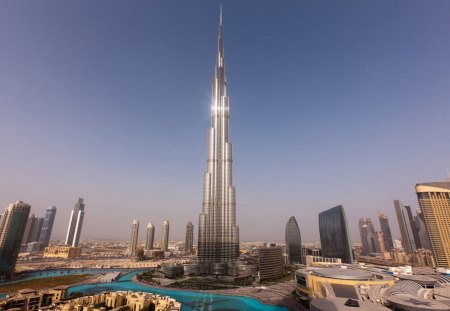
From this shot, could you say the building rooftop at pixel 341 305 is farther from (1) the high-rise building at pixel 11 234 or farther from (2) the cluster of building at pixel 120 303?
(1) the high-rise building at pixel 11 234

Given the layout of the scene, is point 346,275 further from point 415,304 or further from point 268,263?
point 268,263

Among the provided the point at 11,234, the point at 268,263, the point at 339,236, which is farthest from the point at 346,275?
the point at 11,234

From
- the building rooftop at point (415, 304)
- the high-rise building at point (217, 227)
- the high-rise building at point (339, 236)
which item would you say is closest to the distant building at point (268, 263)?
the high-rise building at point (217, 227)

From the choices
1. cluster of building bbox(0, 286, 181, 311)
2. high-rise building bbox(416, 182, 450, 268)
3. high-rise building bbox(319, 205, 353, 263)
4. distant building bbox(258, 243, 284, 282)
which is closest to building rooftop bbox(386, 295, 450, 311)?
cluster of building bbox(0, 286, 181, 311)

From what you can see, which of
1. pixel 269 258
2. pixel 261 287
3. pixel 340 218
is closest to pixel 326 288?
pixel 261 287

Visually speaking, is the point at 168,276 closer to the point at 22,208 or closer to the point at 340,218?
the point at 22,208
